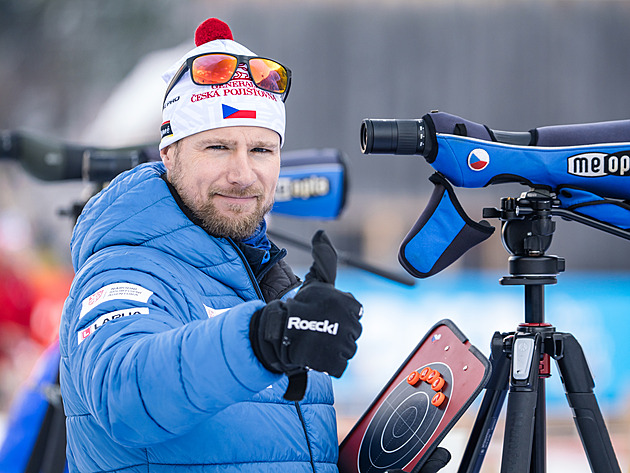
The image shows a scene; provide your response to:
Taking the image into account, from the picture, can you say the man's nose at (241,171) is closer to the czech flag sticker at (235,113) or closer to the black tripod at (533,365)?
the czech flag sticker at (235,113)

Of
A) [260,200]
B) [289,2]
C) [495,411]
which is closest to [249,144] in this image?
[260,200]

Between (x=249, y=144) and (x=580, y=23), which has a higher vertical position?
(x=580, y=23)

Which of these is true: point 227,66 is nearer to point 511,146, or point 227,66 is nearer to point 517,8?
point 511,146

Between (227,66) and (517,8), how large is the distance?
545cm

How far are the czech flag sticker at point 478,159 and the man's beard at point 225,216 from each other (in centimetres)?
33

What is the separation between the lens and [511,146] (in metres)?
1.23

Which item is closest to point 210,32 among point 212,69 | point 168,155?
point 212,69

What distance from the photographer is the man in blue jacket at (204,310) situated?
82 centimetres

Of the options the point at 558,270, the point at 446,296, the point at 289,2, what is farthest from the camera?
the point at 289,2

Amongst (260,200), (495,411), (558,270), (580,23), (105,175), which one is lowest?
(495,411)

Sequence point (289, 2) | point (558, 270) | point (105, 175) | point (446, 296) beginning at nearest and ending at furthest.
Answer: point (558, 270), point (105, 175), point (446, 296), point (289, 2)

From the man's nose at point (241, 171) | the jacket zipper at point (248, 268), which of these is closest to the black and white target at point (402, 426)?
the jacket zipper at point (248, 268)

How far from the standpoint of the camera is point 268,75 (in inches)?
50.5

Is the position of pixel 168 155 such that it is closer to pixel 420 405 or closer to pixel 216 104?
pixel 216 104
